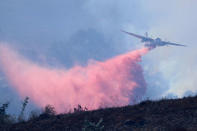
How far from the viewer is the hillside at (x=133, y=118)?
2589cm

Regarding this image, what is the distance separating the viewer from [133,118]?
95.1ft

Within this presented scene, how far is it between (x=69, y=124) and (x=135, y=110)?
6436mm

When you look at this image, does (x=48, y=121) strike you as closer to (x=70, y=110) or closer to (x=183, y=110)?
(x=70, y=110)

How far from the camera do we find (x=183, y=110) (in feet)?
93.7

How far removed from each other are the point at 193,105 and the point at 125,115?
6.21 meters

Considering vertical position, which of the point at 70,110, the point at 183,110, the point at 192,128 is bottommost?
the point at 192,128

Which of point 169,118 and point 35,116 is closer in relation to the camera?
point 169,118

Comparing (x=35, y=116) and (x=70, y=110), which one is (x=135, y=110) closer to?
(x=70, y=110)

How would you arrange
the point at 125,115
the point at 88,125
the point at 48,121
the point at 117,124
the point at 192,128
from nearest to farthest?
the point at 88,125, the point at 192,128, the point at 117,124, the point at 125,115, the point at 48,121

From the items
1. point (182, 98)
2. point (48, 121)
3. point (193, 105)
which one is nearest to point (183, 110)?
point (193, 105)

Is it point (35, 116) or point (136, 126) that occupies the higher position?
point (35, 116)

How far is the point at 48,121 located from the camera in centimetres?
3425

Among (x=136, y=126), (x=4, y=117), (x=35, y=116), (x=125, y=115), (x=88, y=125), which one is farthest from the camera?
(x=4, y=117)

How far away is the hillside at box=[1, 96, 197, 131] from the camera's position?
25891mm
